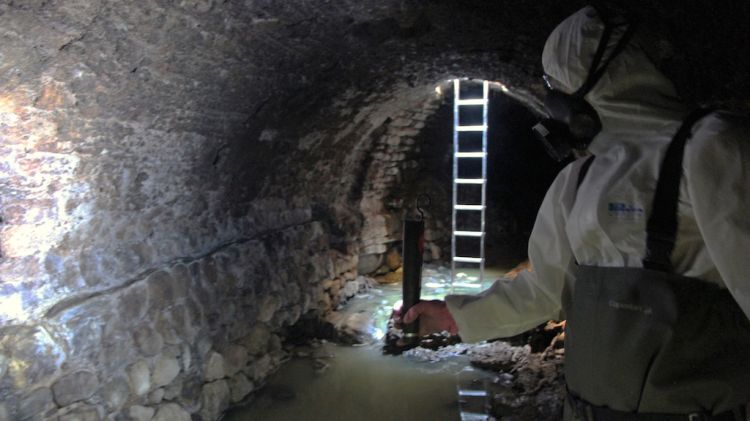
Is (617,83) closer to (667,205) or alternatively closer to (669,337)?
(667,205)

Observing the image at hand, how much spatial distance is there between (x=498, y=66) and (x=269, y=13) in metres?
1.84

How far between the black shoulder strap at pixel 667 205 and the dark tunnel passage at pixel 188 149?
325 millimetres

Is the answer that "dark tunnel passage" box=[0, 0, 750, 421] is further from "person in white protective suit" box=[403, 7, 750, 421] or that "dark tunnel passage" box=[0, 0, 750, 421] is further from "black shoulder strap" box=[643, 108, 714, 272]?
"black shoulder strap" box=[643, 108, 714, 272]

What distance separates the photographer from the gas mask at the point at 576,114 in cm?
112

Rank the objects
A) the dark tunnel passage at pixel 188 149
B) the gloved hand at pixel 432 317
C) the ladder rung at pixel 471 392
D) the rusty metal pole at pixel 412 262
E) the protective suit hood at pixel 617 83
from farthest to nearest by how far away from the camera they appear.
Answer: the rusty metal pole at pixel 412 262 → the ladder rung at pixel 471 392 → the dark tunnel passage at pixel 188 149 → the gloved hand at pixel 432 317 → the protective suit hood at pixel 617 83

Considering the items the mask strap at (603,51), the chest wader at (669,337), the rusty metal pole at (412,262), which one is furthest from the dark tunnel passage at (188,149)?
the rusty metal pole at (412,262)

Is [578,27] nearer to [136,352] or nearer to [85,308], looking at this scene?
[85,308]

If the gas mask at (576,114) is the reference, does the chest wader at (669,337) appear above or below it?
below

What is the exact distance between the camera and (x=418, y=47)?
2.92 metres

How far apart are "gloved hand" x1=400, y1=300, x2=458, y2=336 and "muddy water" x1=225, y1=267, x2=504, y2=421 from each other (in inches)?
61.6

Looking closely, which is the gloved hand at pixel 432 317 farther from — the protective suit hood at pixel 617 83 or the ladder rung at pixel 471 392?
the ladder rung at pixel 471 392

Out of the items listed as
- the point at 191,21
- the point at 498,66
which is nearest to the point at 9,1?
the point at 191,21

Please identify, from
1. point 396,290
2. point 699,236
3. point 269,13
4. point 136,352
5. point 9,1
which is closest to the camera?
point 699,236

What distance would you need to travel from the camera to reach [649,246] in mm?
972
